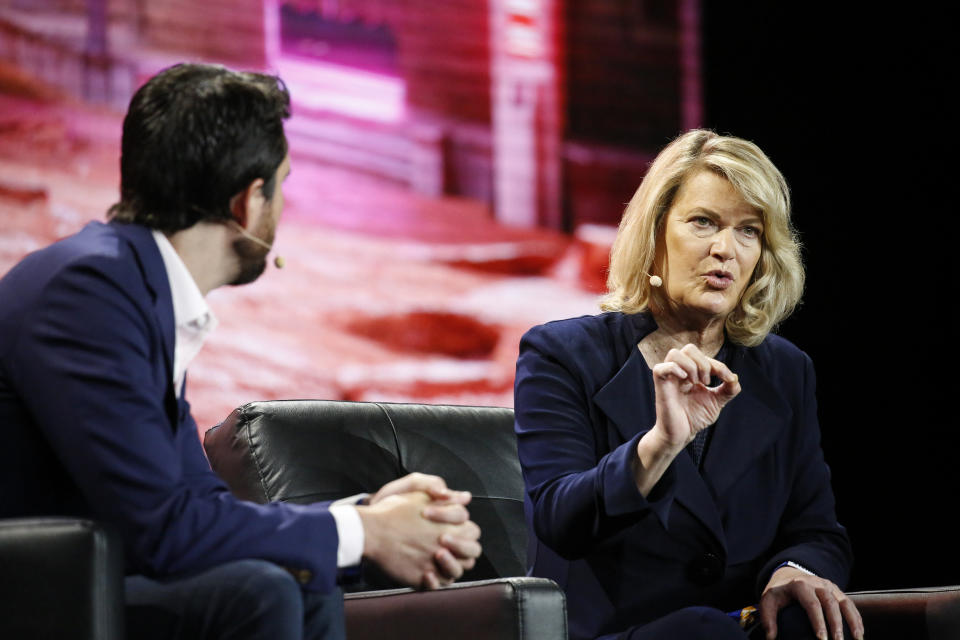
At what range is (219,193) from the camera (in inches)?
51.2

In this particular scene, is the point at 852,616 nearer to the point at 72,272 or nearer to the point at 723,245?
the point at 723,245

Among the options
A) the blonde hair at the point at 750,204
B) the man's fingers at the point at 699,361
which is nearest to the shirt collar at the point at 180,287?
the man's fingers at the point at 699,361

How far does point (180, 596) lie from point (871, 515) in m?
3.39

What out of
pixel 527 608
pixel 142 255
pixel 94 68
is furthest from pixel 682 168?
pixel 94 68

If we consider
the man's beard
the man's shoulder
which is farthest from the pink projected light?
the man's shoulder

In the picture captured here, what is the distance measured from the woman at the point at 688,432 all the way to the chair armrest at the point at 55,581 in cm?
78

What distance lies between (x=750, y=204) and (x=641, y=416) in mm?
459

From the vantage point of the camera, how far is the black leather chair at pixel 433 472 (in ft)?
5.17

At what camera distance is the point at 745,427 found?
1.93 meters

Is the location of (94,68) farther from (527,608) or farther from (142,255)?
(527,608)

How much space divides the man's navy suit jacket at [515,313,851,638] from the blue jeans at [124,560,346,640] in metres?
0.63

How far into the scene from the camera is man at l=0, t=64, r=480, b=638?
1.14 metres

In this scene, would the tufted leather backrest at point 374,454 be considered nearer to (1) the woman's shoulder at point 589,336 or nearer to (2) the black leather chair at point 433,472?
(2) the black leather chair at point 433,472

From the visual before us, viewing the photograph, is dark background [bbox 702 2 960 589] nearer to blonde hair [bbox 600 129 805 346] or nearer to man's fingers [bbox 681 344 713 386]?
blonde hair [bbox 600 129 805 346]
